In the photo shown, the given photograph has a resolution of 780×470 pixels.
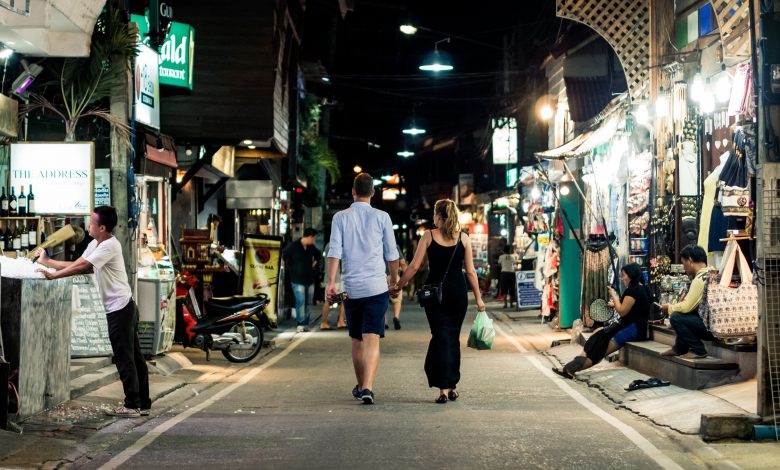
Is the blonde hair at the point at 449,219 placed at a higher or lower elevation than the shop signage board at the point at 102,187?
lower

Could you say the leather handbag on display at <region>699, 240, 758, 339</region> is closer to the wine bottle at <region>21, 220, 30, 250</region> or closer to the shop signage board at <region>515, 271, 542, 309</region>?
the wine bottle at <region>21, 220, 30, 250</region>

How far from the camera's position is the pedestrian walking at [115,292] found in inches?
398

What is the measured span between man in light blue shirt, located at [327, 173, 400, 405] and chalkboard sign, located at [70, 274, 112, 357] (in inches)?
140

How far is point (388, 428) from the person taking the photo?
923 cm

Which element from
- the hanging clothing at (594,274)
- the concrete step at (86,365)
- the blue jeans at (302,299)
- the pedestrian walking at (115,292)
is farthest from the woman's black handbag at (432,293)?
the blue jeans at (302,299)

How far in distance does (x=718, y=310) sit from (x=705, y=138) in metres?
4.34

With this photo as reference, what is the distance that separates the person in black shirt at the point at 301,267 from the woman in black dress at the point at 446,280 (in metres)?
10.6

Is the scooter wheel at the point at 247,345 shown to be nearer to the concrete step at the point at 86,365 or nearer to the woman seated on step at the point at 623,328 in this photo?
the concrete step at the point at 86,365

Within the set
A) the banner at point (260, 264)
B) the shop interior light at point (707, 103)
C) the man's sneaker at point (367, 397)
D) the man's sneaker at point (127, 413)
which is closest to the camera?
the man's sneaker at point (127, 413)

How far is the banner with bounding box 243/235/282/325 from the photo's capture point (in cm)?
2044

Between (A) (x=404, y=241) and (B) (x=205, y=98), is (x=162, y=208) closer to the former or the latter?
(B) (x=205, y=98)

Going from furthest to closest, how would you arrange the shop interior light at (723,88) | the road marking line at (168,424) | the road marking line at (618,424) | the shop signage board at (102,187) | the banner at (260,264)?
the banner at (260,264)
the shop signage board at (102,187)
the shop interior light at (723,88)
the road marking line at (168,424)
the road marking line at (618,424)

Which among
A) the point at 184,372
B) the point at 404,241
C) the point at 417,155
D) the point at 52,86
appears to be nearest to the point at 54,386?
the point at 184,372

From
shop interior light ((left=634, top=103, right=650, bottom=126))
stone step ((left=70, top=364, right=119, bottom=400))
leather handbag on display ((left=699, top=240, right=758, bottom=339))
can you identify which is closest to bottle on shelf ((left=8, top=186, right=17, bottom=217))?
stone step ((left=70, top=364, right=119, bottom=400))
